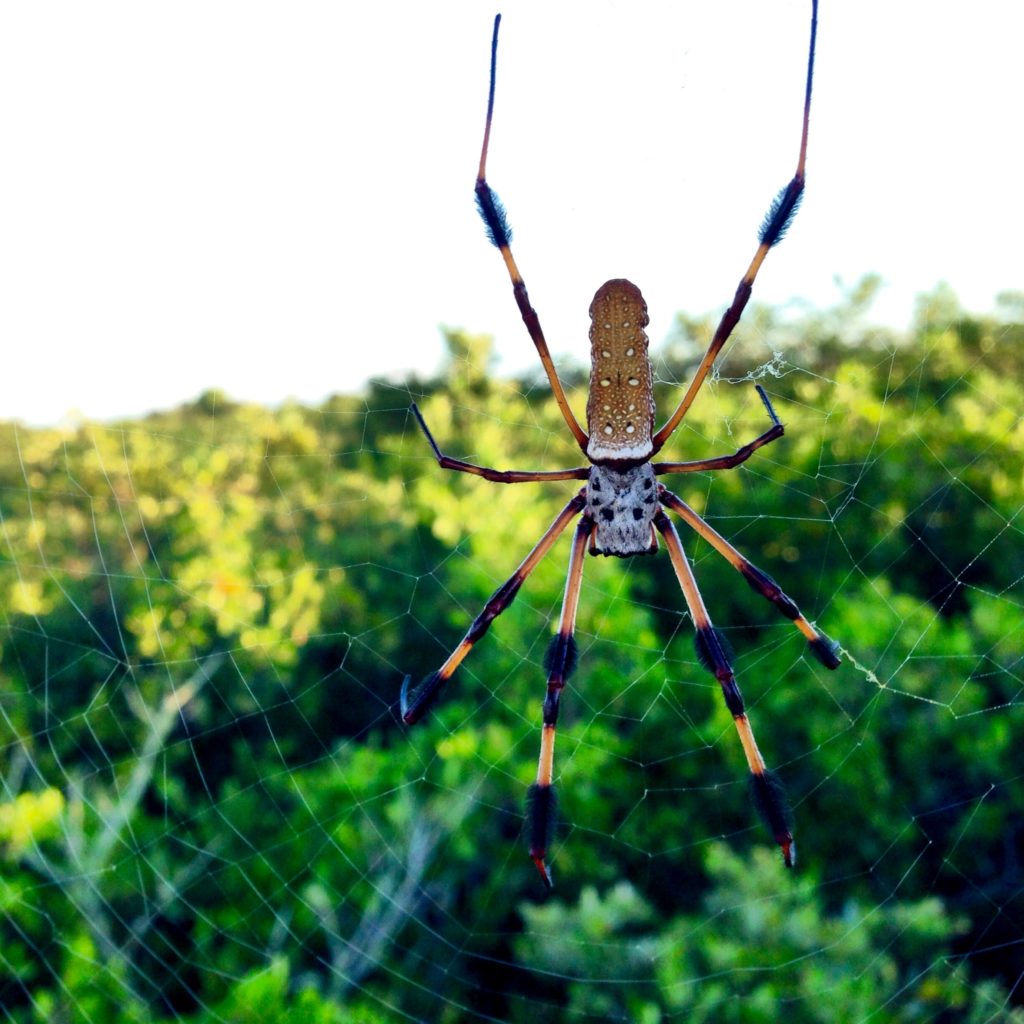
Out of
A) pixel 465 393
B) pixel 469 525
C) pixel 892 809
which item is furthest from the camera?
pixel 465 393

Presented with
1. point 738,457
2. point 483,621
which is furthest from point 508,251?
point 483,621

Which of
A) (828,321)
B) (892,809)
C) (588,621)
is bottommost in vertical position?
(892,809)

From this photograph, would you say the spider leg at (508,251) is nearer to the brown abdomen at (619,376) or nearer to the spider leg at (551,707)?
the brown abdomen at (619,376)

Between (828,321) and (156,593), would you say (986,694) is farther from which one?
(156,593)

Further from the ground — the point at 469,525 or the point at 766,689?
the point at 469,525

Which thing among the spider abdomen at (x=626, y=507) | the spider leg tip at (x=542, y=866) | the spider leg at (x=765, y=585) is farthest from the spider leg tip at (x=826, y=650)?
the spider leg tip at (x=542, y=866)

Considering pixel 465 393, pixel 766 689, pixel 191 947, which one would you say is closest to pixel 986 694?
pixel 766 689

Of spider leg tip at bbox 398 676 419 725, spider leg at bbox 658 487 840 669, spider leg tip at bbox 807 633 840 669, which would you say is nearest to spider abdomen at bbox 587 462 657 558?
spider leg at bbox 658 487 840 669
